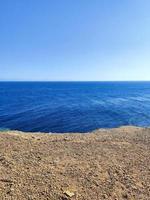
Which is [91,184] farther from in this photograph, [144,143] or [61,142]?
[144,143]

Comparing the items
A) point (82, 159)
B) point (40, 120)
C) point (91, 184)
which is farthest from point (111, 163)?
point (40, 120)

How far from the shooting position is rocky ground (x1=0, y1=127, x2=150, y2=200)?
8.42 meters

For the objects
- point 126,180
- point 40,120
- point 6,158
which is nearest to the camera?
point 126,180

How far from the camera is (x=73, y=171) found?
32.9 ft

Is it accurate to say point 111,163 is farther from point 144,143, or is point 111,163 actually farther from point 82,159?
point 144,143

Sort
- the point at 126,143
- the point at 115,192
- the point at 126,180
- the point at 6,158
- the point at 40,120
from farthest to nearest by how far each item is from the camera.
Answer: the point at 40,120, the point at 126,143, the point at 6,158, the point at 126,180, the point at 115,192

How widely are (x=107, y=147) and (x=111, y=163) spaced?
262 cm

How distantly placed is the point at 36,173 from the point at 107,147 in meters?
5.21

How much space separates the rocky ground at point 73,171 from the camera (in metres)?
8.42

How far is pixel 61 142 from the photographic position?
14648 millimetres

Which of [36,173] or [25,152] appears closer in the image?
[36,173]

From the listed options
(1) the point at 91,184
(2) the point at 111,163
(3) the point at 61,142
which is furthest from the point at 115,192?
(3) the point at 61,142

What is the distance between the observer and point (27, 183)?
8.84 metres

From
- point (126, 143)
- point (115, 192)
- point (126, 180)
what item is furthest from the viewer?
point (126, 143)
